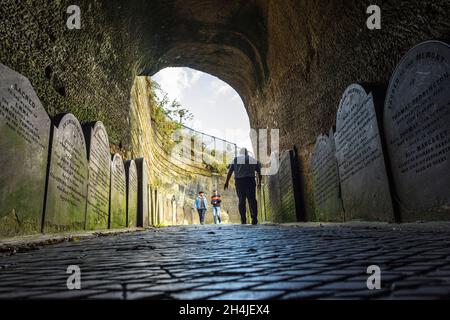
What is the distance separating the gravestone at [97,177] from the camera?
4.34 metres

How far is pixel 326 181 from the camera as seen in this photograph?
17.4ft

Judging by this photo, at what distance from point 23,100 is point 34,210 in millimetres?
902

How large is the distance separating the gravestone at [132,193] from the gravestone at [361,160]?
3999 millimetres

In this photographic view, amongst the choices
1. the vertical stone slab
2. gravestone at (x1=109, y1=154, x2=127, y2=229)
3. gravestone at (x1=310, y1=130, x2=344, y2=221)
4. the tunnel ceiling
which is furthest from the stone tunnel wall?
gravestone at (x1=109, y1=154, x2=127, y2=229)

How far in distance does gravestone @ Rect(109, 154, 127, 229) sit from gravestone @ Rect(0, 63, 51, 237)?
8.21 ft

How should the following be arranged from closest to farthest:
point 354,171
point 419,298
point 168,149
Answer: point 419,298, point 354,171, point 168,149

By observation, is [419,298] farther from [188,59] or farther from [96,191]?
[188,59]

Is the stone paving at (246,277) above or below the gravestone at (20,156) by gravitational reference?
below

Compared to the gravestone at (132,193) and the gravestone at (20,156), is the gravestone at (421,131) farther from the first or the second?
the gravestone at (132,193)

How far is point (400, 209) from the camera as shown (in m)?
3.24

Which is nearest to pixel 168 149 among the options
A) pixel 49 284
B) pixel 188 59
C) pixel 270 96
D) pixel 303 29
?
pixel 188 59

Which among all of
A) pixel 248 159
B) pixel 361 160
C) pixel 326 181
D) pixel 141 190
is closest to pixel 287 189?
pixel 248 159

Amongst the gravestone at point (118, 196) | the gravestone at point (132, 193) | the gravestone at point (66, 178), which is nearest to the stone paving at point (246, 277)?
the gravestone at point (66, 178)

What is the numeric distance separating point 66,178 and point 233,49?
666 cm
